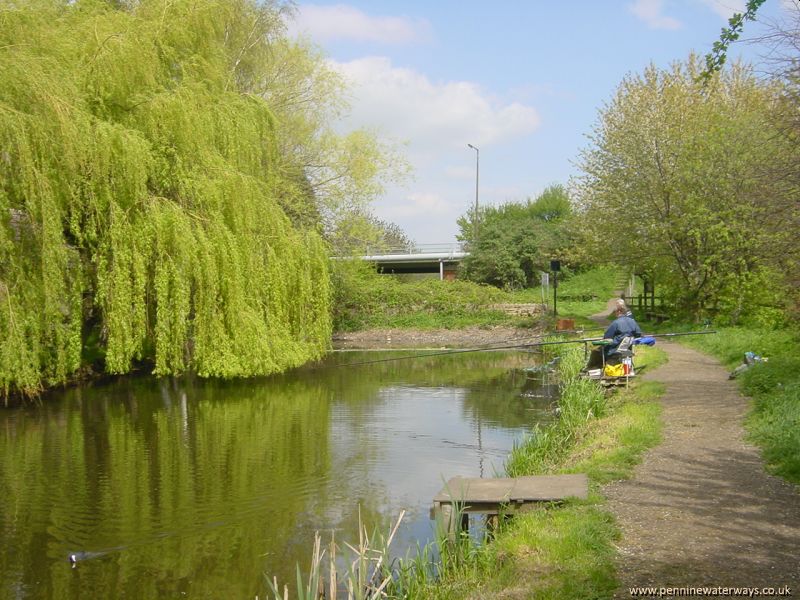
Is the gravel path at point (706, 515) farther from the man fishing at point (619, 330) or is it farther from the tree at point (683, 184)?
the tree at point (683, 184)

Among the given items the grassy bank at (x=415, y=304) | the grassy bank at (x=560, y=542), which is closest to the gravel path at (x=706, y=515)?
the grassy bank at (x=560, y=542)

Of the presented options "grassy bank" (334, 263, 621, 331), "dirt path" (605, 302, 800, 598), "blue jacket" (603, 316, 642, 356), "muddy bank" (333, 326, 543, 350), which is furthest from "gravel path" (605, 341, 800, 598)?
"grassy bank" (334, 263, 621, 331)

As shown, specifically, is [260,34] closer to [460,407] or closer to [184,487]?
[460,407]

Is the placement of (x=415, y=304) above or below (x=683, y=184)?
below

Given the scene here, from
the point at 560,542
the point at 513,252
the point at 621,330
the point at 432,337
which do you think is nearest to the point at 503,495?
the point at 560,542

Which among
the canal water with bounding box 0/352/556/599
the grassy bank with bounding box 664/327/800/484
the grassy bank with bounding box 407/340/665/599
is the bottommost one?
the canal water with bounding box 0/352/556/599

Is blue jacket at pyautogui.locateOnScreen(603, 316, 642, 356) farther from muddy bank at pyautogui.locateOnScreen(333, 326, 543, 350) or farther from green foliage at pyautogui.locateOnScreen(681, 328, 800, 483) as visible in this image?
muddy bank at pyautogui.locateOnScreen(333, 326, 543, 350)

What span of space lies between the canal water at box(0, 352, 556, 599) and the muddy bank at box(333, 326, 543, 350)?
1115 cm

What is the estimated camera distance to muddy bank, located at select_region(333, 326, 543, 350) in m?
30.1

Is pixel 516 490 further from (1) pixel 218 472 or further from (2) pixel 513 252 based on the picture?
(2) pixel 513 252

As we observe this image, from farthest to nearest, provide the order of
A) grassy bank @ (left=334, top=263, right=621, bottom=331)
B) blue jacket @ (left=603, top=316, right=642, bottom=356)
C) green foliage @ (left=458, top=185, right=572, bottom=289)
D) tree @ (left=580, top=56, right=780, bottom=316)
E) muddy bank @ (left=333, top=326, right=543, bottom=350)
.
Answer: green foliage @ (left=458, top=185, right=572, bottom=289) < grassy bank @ (left=334, top=263, right=621, bottom=331) < muddy bank @ (left=333, top=326, right=543, bottom=350) < tree @ (left=580, top=56, right=780, bottom=316) < blue jacket @ (left=603, top=316, right=642, bottom=356)

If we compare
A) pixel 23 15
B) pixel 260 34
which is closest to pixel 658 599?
pixel 23 15

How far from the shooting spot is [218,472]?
34.8ft

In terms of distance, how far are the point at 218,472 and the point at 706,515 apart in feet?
21.4
